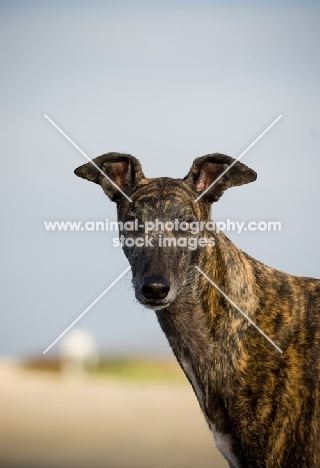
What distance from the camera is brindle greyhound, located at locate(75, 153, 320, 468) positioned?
287 inches

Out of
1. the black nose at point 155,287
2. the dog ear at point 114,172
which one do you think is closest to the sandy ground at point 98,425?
the dog ear at point 114,172

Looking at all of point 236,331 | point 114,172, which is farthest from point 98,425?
point 236,331

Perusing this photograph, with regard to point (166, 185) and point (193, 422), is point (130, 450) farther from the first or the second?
point (166, 185)

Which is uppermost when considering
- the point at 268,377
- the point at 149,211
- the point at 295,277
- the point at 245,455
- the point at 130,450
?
the point at 149,211

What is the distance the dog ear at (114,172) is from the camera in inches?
331

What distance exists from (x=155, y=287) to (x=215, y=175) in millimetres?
1322

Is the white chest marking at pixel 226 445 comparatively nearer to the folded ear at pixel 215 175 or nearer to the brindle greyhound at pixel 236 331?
the brindle greyhound at pixel 236 331

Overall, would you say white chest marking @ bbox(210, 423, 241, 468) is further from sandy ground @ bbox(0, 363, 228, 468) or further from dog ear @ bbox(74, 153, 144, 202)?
sandy ground @ bbox(0, 363, 228, 468)

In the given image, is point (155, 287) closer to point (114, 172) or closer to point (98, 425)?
point (114, 172)

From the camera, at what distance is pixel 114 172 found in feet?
28.0

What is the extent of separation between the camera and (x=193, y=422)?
19719 mm

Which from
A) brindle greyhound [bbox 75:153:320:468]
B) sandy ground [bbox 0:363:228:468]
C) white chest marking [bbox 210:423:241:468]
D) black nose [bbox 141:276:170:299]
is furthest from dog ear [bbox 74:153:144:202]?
sandy ground [bbox 0:363:228:468]

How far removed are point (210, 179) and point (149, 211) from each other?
750 mm

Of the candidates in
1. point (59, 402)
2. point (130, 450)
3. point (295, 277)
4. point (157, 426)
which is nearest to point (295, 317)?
point (295, 277)
